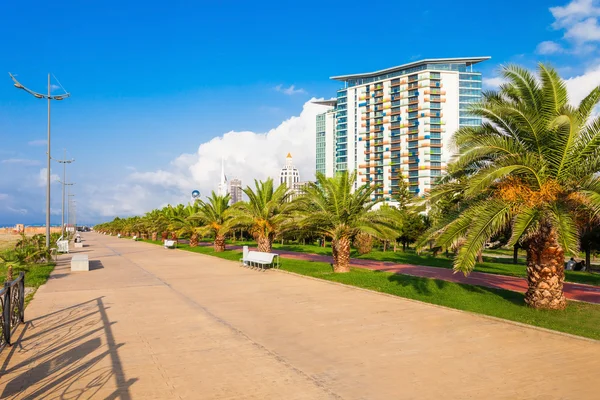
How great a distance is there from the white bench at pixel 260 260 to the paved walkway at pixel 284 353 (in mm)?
7826

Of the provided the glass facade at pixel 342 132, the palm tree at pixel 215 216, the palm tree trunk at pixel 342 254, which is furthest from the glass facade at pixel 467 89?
the palm tree trunk at pixel 342 254

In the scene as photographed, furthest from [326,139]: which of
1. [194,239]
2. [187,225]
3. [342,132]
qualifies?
[187,225]

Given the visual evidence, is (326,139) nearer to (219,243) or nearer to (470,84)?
(470,84)

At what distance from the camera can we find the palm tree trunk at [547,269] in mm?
10391

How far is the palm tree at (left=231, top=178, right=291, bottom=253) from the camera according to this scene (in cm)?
2460

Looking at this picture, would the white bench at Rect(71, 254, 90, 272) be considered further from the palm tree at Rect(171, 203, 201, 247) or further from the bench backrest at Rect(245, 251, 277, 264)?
the palm tree at Rect(171, 203, 201, 247)

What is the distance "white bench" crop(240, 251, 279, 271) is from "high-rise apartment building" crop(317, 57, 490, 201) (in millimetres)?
80304

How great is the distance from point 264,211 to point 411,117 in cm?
8822

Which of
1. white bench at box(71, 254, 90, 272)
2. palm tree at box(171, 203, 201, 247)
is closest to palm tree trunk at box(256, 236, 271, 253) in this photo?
white bench at box(71, 254, 90, 272)

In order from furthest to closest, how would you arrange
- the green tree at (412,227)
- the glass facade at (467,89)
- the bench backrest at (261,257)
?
1. the glass facade at (467,89)
2. the green tree at (412,227)
3. the bench backrest at (261,257)

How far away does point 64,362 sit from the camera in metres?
6.81

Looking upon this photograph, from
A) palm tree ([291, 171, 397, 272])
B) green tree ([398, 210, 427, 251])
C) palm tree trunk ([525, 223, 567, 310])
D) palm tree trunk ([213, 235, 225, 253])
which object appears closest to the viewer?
palm tree trunk ([525, 223, 567, 310])

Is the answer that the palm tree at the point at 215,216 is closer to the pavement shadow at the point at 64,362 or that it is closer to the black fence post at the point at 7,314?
the pavement shadow at the point at 64,362

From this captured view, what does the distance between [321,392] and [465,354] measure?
111 inches
